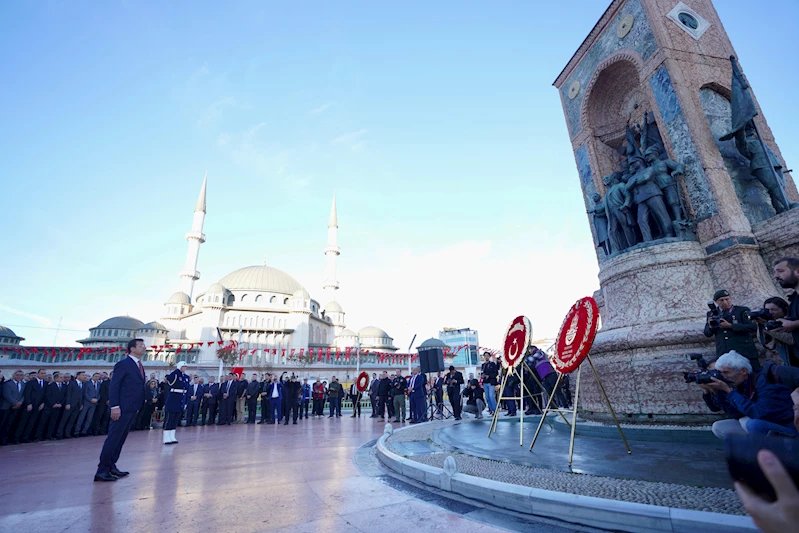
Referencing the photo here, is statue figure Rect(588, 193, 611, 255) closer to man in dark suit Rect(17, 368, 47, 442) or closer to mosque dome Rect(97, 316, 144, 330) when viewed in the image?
man in dark suit Rect(17, 368, 47, 442)

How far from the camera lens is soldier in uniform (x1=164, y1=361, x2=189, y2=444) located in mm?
7945

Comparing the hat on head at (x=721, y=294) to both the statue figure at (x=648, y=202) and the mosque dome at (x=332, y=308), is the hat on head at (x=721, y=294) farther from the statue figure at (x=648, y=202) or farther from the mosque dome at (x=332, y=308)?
the mosque dome at (x=332, y=308)

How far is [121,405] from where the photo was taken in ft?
16.4

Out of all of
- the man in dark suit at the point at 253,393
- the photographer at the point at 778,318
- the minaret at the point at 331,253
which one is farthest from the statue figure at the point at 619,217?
the minaret at the point at 331,253

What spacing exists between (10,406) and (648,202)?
1395 cm

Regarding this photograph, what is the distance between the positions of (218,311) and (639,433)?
5358 centimetres

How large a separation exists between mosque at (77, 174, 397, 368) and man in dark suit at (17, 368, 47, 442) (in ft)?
114

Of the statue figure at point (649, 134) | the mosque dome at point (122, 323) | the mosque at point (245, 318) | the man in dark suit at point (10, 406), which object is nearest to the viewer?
the statue figure at point (649, 134)

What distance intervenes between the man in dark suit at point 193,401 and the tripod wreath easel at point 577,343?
40.8 feet

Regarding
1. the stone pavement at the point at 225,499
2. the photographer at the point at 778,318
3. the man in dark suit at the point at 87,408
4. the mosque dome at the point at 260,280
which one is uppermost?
the mosque dome at the point at 260,280

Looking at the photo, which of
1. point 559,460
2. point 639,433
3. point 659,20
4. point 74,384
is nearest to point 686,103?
point 659,20

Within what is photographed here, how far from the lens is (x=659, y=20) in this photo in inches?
266

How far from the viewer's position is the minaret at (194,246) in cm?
4953

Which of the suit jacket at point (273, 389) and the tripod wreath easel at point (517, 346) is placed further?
the suit jacket at point (273, 389)
